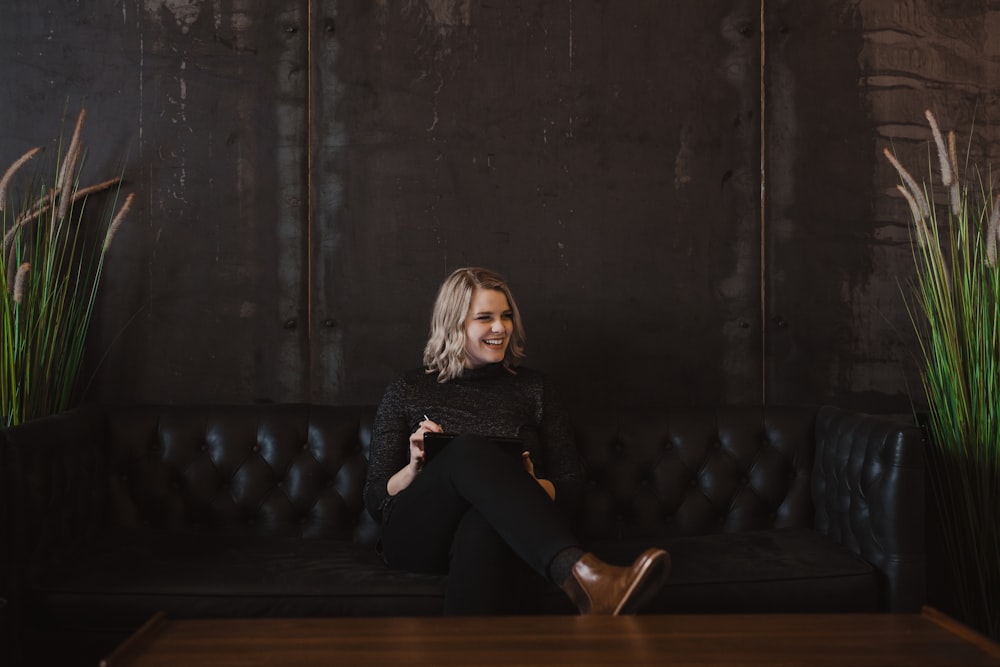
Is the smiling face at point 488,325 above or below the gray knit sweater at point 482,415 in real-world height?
above

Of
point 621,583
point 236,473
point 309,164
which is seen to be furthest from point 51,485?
point 621,583

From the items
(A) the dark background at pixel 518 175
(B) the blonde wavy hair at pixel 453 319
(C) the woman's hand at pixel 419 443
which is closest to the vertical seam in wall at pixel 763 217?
(A) the dark background at pixel 518 175

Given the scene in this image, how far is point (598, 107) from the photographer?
324cm

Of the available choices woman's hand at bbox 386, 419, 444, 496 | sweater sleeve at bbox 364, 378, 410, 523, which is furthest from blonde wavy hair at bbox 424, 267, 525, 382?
woman's hand at bbox 386, 419, 444, 496

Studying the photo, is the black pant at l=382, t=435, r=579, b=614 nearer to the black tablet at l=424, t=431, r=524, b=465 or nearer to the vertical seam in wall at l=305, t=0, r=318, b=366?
the black tablet at l=424, t=431, r=524, b=465

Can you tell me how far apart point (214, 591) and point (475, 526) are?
0.66 meters

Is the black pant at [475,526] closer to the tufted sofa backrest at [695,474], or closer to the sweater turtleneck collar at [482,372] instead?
the sweater turtleneck collar at [482,372]

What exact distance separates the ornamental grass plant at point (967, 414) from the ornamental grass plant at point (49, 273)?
8.50 feet

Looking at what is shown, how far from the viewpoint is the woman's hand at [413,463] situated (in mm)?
2431

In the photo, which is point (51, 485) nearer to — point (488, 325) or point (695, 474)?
point (488, 325)

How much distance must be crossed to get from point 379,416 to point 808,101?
75.7 inches

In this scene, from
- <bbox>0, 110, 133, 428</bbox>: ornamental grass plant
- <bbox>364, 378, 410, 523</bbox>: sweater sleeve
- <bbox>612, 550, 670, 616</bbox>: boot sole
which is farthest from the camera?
<bbox>0, 110, 133, 428</bbox>: ornamental grass plant

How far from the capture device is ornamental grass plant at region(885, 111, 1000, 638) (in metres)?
2.70

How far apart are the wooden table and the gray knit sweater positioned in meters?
0.98
